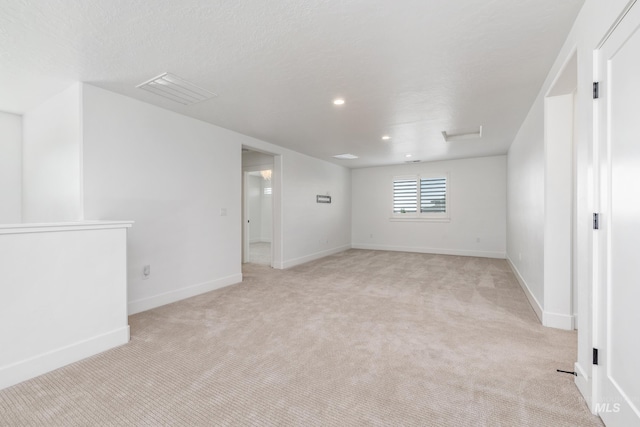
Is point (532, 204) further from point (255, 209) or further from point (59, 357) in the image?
point (255, 209)

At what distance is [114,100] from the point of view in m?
3.07

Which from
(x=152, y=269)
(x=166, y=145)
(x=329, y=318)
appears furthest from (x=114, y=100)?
(x=329, y=318)

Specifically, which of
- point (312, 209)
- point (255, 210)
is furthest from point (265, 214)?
point (312, 209)

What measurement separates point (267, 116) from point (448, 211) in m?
5.55

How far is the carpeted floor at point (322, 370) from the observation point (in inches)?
63.6

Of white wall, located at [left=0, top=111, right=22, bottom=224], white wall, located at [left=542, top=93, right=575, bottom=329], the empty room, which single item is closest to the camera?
the empty room

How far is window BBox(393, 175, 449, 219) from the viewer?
7496mm

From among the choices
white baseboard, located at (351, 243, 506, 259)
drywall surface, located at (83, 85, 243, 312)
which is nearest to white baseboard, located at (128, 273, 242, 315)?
drywall surface, located at (83, 85, 243, 312)

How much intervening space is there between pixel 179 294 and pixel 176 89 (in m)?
2.50

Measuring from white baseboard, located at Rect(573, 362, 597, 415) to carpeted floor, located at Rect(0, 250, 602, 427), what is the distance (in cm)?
4

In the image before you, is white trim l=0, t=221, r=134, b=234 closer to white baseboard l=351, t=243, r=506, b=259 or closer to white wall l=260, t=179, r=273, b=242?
white baseboard l=351, t=243, r=506, b=259

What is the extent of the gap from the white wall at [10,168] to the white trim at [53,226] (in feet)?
8.05

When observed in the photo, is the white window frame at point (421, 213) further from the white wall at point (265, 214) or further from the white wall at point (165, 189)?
the white wall at point (265, 214)

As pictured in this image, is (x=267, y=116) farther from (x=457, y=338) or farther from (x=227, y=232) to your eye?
(x=457, y=338)
